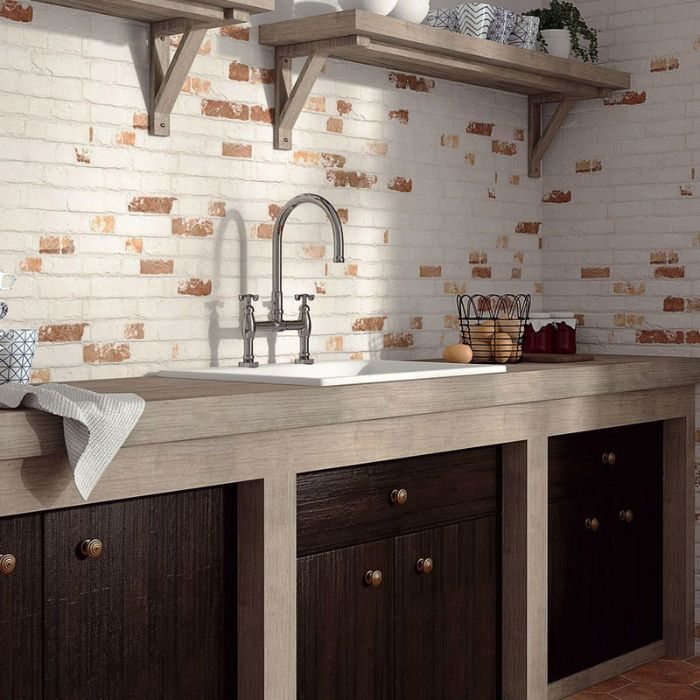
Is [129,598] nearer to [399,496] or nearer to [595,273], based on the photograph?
[399,496]

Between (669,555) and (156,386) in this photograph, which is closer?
(156,386)

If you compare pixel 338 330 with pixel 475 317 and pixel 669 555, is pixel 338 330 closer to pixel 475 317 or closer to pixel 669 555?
pixel 475 317

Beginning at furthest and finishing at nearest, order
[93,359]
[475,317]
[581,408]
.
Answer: [475,317] < [581,408] < [93,359]

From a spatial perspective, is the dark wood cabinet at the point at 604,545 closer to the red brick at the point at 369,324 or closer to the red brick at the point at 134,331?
the red brick at the point at 369,324

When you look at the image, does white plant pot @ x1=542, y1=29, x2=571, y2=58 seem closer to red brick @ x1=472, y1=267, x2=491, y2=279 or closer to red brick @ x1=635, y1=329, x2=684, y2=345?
red brick @ x1=472, y1=267, x2=491, y2=279

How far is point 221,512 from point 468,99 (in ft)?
6.63

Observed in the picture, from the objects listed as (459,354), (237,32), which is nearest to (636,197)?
(459,354)

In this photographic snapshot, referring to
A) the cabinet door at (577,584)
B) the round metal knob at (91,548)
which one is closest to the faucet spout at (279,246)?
the cabinet door at (577,584)

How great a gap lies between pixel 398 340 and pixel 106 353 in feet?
3.74

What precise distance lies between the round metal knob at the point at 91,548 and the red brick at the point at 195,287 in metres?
1.01

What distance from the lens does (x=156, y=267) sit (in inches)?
122

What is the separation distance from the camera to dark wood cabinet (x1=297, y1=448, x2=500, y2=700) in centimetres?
275

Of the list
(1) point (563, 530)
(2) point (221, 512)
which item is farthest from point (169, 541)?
(1) point (563, 530)

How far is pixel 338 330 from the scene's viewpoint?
362 cm
